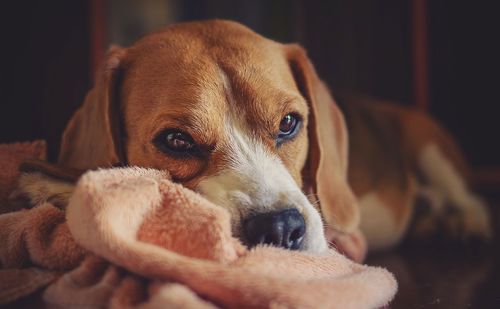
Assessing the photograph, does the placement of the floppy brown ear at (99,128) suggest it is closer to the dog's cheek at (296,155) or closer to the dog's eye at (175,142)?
the dog's eye at (175,142)

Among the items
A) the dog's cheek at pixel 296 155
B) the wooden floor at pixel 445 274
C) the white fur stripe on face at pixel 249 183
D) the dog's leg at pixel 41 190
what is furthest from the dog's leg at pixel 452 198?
the dog's leg at pixel 41 190

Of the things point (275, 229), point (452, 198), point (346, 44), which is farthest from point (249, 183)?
point (346, 44)

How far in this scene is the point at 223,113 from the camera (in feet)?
5.84

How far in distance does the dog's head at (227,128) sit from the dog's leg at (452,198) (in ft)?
3.26

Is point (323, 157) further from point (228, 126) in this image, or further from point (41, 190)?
point (41, 190)

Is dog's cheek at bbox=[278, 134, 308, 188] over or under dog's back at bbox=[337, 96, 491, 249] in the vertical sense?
over

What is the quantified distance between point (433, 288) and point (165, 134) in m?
1.04

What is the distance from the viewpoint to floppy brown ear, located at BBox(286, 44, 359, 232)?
7.06 feet

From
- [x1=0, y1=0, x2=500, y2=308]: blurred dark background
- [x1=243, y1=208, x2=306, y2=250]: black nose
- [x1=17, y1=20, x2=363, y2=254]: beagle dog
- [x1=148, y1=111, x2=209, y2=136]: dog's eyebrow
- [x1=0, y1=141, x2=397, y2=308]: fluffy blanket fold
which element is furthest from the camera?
[x1=0, y1=0, x2=500, y2=308]: blurred dark background

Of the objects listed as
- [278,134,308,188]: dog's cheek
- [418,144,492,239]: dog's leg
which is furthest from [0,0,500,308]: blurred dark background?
[278,134,308,188]: dog's cheek

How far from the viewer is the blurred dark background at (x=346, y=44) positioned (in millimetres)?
3889

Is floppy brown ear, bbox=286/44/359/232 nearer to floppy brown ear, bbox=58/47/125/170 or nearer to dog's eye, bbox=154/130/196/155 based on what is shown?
dog's eye, bbox=154/130/196/155

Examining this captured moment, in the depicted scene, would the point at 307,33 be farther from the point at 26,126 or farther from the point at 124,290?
the point at 124,290

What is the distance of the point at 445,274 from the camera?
2.10m
